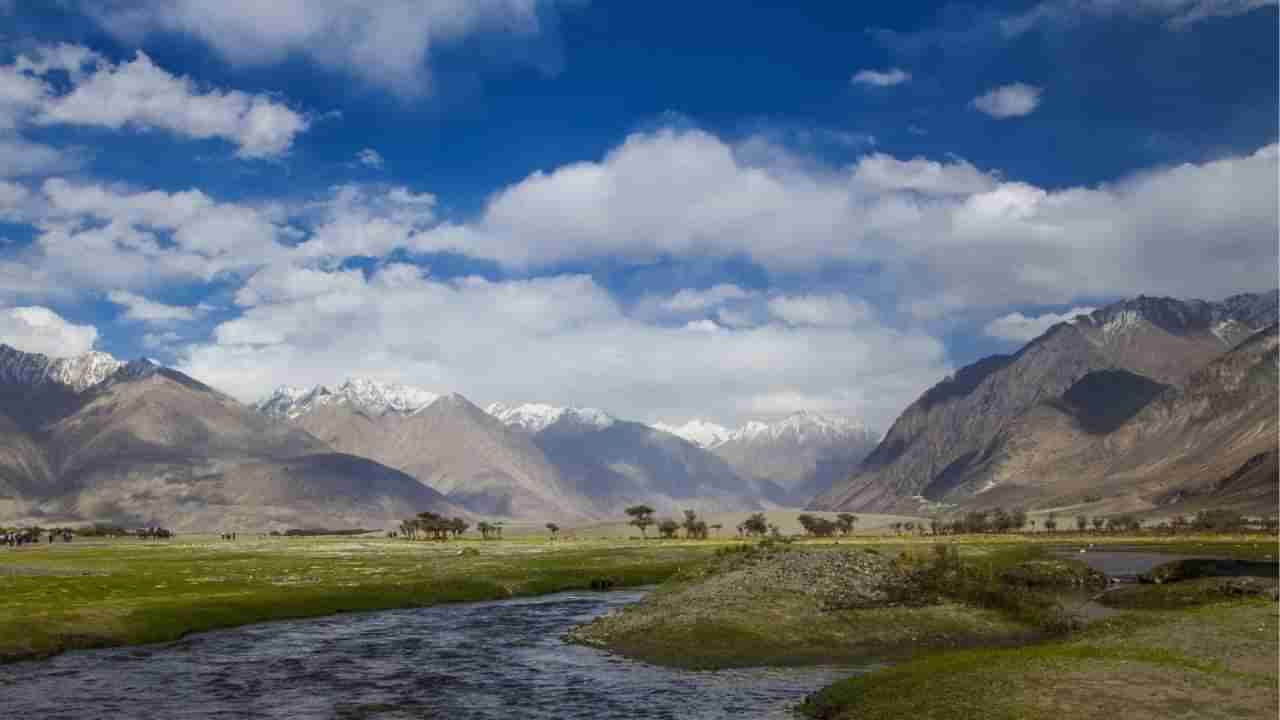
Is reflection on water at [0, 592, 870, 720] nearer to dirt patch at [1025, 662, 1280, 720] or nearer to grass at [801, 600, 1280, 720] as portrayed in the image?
grass at [801, 600, 1280, 720]

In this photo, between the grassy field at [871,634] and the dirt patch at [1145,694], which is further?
the grassy field at [871,634]

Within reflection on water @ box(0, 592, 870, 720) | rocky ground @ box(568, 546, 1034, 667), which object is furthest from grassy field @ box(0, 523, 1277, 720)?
reflection on water @ box(0, 592, 870, 720)

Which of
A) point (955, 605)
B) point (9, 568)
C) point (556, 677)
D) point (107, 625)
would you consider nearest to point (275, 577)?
point (9, 568)

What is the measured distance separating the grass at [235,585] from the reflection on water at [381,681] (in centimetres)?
473

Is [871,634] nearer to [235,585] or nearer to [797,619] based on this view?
[797,619]

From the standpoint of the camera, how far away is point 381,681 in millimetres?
55250

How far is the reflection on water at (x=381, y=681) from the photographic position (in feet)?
157

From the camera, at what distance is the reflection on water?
157 feet

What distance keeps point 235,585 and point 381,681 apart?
191ft

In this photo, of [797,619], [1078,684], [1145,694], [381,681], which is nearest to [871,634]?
[797,619]

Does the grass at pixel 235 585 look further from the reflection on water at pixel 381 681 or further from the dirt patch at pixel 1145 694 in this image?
the dirt patch at pixel 1145 694

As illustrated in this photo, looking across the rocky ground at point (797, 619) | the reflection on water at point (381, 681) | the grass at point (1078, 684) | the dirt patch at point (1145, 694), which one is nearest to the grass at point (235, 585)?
A: the reflection on water at point (381, 681)

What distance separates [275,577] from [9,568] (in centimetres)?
3768

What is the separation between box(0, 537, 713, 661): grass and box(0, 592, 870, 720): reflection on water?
4725mm
